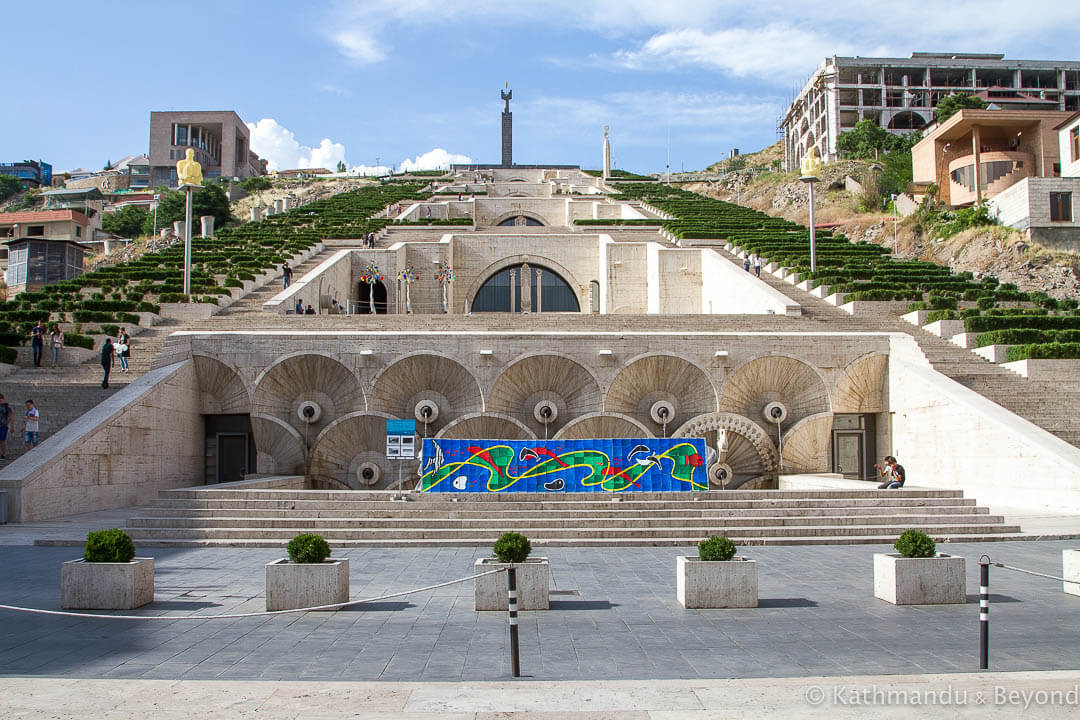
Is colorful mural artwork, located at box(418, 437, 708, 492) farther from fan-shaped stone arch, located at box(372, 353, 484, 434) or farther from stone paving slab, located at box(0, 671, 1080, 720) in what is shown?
stone paving slab, located at box(0, 671, 1080, 720)

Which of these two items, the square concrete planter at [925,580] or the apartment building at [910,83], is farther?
the apartment building at [910,83]

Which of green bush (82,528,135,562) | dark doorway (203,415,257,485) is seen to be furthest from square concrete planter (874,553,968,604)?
dark doorway (203,415,257,485)

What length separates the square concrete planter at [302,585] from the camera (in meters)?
7.62

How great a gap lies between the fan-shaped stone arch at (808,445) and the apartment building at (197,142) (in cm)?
7698

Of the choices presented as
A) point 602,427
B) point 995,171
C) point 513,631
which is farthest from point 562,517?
point 995,171

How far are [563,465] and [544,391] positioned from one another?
4750mm

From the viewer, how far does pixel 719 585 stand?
7.81 meters

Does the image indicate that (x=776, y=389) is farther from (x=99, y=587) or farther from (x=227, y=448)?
(x=99, y=587)

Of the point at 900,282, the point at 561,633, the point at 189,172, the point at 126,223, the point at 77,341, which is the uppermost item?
the point at 126,223

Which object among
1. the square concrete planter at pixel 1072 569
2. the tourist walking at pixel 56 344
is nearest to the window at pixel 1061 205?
the square concrete planter at pixel 1072 569

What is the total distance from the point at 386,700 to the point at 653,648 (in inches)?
87.9

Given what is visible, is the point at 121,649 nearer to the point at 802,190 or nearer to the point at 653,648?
the point at 653,648

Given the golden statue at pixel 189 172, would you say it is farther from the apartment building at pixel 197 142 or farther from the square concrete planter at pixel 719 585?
the apartment building at pixel 197 142

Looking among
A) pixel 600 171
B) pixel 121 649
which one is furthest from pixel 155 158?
pixel 121 649
